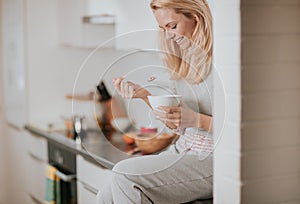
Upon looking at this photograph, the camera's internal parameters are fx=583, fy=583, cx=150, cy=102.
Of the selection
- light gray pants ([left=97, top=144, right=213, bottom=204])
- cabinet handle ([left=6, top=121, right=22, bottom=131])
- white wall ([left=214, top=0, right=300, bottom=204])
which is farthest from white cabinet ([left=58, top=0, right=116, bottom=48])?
white wall ([left=214, top=0, right=300, bottom=204])

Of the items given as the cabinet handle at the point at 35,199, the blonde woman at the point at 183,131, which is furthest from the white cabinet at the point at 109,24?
the cabinet handle at the point at 35,199

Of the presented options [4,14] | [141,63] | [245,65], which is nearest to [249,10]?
[245,65]

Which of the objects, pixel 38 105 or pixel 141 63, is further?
pixel 38 105

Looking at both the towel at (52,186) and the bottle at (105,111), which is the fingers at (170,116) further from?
the towel at (52,186)

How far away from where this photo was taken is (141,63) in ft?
7.20

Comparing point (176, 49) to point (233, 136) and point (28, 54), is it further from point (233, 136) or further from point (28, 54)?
point (28, 54)

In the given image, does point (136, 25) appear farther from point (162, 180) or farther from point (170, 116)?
point (162, 180)

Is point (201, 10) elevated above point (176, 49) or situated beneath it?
elevated above

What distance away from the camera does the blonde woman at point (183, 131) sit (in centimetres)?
207

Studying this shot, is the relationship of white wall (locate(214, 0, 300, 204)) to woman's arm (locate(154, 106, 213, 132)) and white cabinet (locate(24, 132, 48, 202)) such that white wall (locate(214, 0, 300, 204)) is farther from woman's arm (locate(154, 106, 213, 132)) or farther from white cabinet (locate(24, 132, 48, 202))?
white cabinet (locate(24, 132, 48, 202))

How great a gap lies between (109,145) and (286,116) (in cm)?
96

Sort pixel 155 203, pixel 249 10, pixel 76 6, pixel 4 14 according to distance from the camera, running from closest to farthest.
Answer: pixel 249 10
pixel 155 203
pixel 76 6
pixel 4 14

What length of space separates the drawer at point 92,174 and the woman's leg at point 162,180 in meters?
0.59

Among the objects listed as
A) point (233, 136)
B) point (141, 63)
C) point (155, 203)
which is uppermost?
point (141, 63)
